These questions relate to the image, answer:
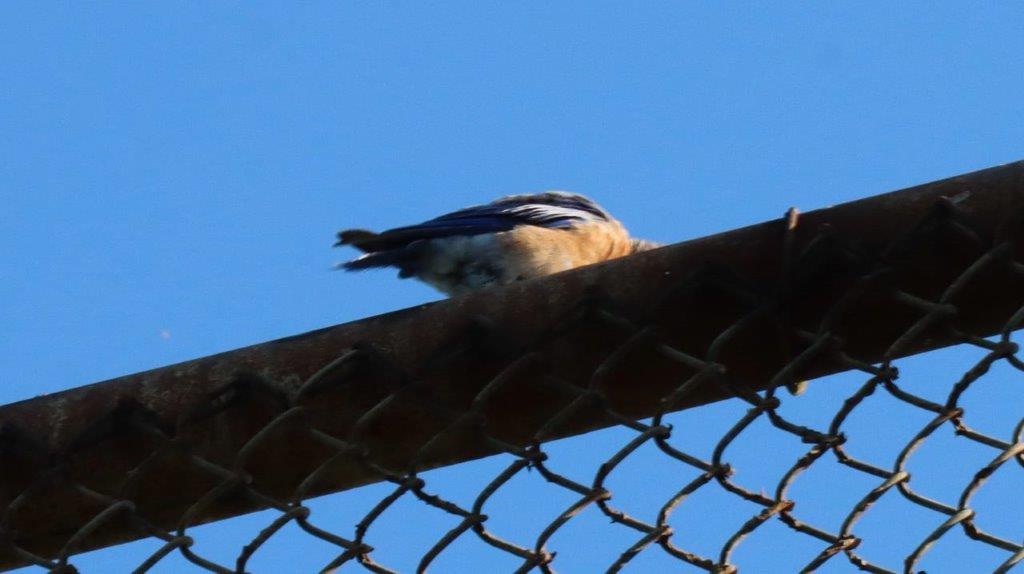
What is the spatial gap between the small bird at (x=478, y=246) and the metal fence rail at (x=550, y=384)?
2.51 metres

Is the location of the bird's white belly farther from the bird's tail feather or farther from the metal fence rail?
the metal fence rail

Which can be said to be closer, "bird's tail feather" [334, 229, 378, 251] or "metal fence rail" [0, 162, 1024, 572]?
"metal fence rail" [0, 162, 1024, 572]

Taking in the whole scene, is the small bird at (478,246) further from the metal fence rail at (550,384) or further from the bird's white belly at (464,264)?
the metal fence rail at (550,384)

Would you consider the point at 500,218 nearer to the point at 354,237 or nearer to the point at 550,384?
the point at 354,237

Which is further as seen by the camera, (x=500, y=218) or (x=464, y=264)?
(x=500, y=218)

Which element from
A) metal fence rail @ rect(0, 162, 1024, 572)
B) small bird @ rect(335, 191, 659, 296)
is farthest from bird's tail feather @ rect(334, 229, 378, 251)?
metal fence rail @ rect(0, 162, 1024, 572)

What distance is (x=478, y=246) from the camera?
5.36 metres

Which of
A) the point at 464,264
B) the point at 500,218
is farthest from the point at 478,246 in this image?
the point at 500,218

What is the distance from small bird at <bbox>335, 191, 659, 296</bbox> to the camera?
17.0 ft

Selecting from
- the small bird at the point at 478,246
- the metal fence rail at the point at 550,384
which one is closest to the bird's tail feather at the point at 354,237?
the small bird at the point at 478,246

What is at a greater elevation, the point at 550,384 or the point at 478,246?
the point at 478,246

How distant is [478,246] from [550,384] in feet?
10.1

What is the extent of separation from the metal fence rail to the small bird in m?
2.51

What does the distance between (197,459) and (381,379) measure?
29 cm
